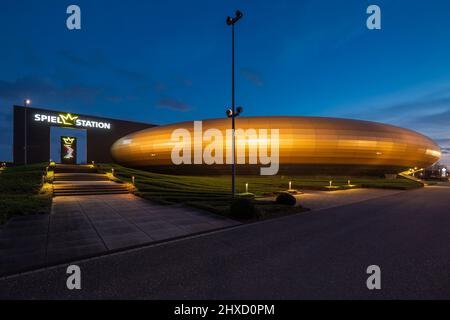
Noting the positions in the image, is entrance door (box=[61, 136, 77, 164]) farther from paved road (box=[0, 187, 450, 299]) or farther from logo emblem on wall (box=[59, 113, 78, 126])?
paved road (box=[0, 187, 450, 299])

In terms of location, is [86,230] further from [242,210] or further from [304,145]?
[304,145]

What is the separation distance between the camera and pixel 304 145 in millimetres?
40688

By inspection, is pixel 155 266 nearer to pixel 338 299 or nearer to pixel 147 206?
pixel 338 299

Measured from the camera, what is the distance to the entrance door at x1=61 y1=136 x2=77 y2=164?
1876 inches

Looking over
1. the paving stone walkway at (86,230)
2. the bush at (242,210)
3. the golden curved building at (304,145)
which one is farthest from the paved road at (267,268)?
the golden curved building at (304,145)

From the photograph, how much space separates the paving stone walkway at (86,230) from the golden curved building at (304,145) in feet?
99.9

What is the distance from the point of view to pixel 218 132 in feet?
140

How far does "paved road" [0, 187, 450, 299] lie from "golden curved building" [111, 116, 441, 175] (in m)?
32.8

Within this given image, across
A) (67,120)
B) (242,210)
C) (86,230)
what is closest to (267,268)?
(242,210)

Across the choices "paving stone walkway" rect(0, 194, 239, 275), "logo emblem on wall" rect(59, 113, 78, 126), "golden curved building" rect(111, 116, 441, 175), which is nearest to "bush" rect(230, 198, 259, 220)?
"paving stone walkway" rect(0, 194, 239, 275)

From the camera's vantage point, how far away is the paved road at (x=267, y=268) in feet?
14.0

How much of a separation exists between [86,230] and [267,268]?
725cm

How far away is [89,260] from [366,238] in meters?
9.46
